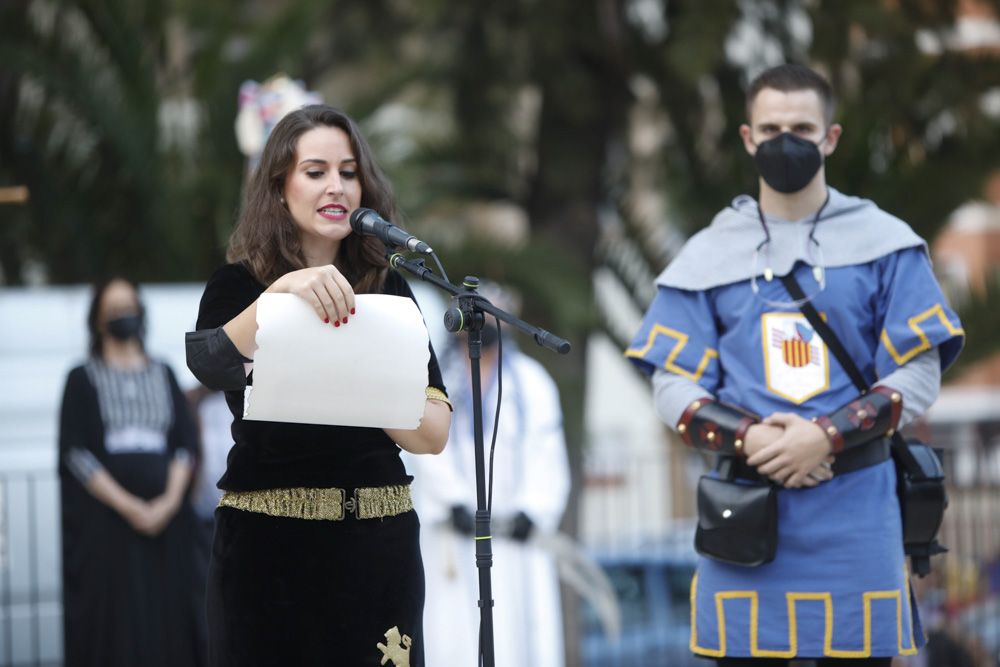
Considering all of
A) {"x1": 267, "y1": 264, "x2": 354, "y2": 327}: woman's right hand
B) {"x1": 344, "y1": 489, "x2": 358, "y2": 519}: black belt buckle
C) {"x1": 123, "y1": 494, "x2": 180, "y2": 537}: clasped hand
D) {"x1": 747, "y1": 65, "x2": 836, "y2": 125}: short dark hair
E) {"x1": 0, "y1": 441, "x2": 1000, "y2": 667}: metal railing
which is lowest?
{"x1": 0, "y1": 441, "x2": 1000, "y2": 667}: metal railing

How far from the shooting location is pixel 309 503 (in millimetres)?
3496

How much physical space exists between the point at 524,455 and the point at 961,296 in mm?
5835

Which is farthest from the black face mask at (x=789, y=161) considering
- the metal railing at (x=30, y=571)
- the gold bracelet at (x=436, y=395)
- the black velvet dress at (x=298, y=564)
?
the metal railing at (x=30, y=571)

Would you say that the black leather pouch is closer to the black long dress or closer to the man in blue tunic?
the man in blue tunic

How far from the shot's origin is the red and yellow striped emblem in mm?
4109

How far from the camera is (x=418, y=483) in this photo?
6.80 meters

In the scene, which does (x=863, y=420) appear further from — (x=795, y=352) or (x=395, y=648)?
(x=395, y=648)

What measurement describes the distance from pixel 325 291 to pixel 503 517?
11.2 feet

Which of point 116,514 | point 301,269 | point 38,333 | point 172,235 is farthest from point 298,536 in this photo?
point 172,235

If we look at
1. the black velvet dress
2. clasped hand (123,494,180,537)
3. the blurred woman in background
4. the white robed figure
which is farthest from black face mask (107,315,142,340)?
the black velvet dress

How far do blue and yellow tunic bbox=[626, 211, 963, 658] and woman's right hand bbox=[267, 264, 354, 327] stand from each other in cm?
125

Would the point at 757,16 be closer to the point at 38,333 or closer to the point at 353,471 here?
the point at 38,333

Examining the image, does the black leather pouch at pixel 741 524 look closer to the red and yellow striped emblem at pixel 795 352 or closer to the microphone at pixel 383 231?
the red and yellow striped emblem at pixel 795 352

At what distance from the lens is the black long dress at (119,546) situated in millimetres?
7125
